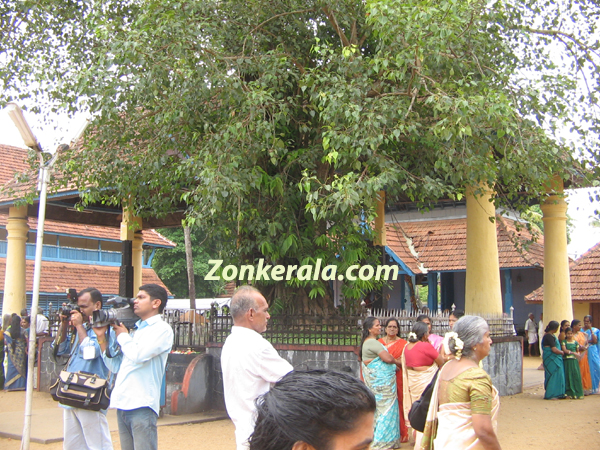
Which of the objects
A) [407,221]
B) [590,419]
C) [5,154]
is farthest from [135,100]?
[407,221]

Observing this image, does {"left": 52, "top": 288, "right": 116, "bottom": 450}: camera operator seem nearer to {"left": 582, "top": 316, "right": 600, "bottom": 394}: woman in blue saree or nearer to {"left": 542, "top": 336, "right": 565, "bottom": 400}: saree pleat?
{"left": 542, "top": 336, "right": 565, "bottom": 400}: saree pleat

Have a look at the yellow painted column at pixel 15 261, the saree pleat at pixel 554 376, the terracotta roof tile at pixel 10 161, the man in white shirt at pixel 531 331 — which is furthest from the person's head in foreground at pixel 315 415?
the man in white shirt at pixel 531 331

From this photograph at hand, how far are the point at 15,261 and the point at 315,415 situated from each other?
49.7 feet

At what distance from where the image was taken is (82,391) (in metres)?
4.62

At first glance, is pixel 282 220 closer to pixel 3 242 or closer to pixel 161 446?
pixel 161 446

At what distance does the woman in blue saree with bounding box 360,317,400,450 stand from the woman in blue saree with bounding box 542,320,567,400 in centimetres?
524

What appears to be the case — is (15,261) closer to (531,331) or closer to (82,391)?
(82,391)

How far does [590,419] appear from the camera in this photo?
9.79 metres

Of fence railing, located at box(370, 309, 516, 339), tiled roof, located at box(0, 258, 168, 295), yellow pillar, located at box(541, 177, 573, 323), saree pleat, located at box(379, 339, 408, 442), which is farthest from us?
tiled roof, located at box(0, 258, 168, 295)

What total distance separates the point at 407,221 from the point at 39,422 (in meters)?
14.9

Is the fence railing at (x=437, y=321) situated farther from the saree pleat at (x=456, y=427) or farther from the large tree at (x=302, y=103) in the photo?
the saree pleat at (x=456, y=427)

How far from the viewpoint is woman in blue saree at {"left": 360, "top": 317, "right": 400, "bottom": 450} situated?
293 inches

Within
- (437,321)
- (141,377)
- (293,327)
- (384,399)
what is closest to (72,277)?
(293,327)

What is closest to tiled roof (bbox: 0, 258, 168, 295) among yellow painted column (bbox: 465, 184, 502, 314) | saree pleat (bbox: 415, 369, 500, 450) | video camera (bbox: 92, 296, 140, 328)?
yellow painted column (bbox: 465, 184, 502, 314)
